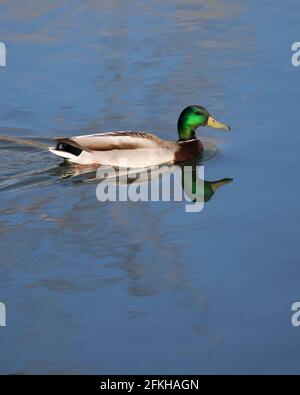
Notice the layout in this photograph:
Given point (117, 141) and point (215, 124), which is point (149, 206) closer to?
point (117, 141)

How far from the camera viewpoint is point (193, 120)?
11227 mm

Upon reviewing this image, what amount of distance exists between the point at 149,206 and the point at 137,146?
58.9 inches

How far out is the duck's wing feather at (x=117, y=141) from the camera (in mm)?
10797

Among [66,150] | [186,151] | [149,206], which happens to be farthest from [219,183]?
[66,150]

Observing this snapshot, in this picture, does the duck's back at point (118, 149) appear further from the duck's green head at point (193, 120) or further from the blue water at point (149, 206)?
the blue water at point (149, 206)

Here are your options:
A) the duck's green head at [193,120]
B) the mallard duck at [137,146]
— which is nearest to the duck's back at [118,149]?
the mallard duck at [137,146]

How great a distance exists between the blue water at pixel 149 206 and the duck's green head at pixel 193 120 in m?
0.28

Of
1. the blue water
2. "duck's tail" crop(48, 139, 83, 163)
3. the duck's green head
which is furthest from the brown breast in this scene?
"duck's tail" crop(48, 139, 83, 163)

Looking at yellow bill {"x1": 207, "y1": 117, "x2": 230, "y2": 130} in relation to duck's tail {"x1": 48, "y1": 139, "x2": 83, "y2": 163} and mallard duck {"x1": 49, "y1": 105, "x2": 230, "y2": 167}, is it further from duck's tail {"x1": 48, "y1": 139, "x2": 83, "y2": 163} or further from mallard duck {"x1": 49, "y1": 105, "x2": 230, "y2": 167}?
duck's tail {"x1": 48, "y1": 139, "x2": 83, "y2": 163}

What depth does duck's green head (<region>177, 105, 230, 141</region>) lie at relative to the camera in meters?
11.2

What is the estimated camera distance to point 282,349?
6.92 m

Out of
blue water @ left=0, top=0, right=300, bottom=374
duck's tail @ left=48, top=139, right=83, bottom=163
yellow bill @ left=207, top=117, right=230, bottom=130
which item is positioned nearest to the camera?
blue water @ left=0, top=0, right=300, bottom=374

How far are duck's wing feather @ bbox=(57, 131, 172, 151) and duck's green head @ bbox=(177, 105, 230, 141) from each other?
47 cm
